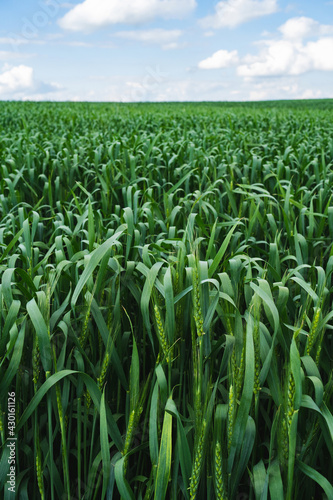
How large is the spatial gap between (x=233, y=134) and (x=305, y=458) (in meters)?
5.95

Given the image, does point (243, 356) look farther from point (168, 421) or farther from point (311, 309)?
point (311, 309)

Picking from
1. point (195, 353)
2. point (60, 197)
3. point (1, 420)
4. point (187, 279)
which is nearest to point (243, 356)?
point (195, 353)

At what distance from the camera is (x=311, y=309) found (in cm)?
165

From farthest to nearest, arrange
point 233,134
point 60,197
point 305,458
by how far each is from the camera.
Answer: point 233,134
point 60,197
point 305,458

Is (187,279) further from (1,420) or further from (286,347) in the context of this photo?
(1,420)

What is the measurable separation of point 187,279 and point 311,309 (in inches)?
19.8

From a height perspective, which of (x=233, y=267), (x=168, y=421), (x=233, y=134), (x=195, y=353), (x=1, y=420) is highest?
(x=233, y=134)

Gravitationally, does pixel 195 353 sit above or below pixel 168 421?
above

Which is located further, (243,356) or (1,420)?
(1,420)

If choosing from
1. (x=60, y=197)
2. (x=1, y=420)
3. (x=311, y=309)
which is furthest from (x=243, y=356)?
(x=60, y=197)

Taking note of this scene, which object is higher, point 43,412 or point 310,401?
point 310,401

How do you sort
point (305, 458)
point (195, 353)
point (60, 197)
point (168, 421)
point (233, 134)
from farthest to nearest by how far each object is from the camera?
point (233, 134), point (60, 197), point (305, 458), point (195, 353), point (168, 421)

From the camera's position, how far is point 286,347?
4.65 ft

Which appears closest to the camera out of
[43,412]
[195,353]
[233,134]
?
[195,353]
